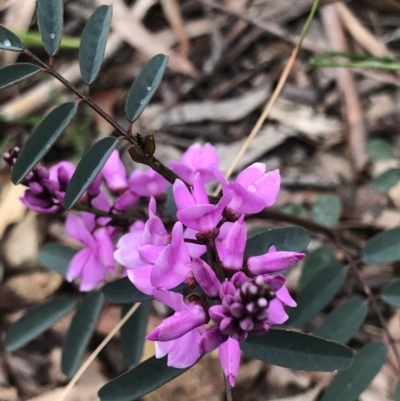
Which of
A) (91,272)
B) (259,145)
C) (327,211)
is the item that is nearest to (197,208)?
(91,272)

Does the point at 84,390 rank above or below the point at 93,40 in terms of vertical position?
below

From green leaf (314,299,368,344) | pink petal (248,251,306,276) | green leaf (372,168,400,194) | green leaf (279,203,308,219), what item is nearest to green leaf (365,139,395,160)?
green leaf (372,168,400,194)

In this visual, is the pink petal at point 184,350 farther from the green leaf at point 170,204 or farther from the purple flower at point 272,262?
the green leaf at point 170,204

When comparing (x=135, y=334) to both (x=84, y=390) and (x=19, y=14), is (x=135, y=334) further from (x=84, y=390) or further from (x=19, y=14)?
(x=19, y=14)

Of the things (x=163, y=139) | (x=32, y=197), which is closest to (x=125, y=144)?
(x=163, y=139)

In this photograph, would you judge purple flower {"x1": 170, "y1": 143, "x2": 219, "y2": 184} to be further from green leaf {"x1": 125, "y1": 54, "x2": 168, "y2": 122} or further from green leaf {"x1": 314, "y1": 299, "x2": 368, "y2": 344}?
green leaf {"x1": 314, "y1": 299, "x2": 368, "y2": 344}
